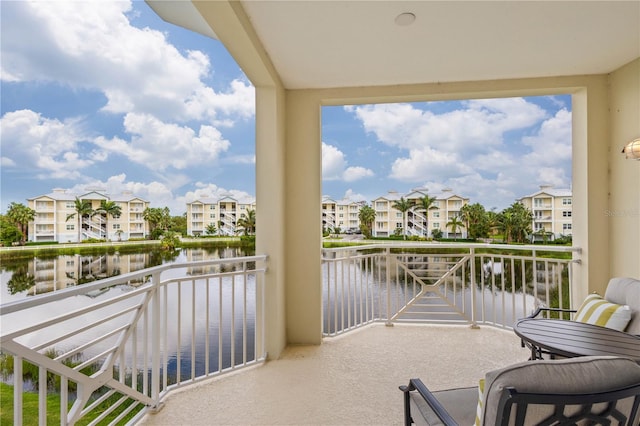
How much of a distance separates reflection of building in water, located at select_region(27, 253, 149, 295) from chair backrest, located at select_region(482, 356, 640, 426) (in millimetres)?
2724

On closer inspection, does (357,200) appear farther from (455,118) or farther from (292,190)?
(455,118)

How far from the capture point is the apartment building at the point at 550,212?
3588mm

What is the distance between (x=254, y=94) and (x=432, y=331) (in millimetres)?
3280

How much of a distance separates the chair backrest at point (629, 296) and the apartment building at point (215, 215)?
3.34 metres

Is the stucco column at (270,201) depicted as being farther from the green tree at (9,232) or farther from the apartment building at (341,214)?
the green tree at (9,232)

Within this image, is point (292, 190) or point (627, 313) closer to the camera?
point (627, 313)

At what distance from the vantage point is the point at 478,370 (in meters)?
2.80

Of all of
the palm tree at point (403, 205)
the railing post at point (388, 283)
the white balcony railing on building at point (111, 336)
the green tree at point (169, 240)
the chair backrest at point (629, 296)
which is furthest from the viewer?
the palm tree at point (403, 205)

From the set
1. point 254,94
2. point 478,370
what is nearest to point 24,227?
point 254,94

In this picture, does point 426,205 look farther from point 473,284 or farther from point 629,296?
point 629,296

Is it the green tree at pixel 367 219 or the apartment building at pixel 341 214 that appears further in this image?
the green tree at pixel 367 219

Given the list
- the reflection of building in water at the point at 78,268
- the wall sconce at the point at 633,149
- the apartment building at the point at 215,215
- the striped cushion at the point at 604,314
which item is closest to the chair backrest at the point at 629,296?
the striped cushion at the point at 604,314

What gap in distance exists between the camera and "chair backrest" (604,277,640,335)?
6.97 ft

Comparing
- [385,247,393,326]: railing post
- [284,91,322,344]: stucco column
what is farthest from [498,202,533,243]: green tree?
[284,91,322,344]: stucco column
